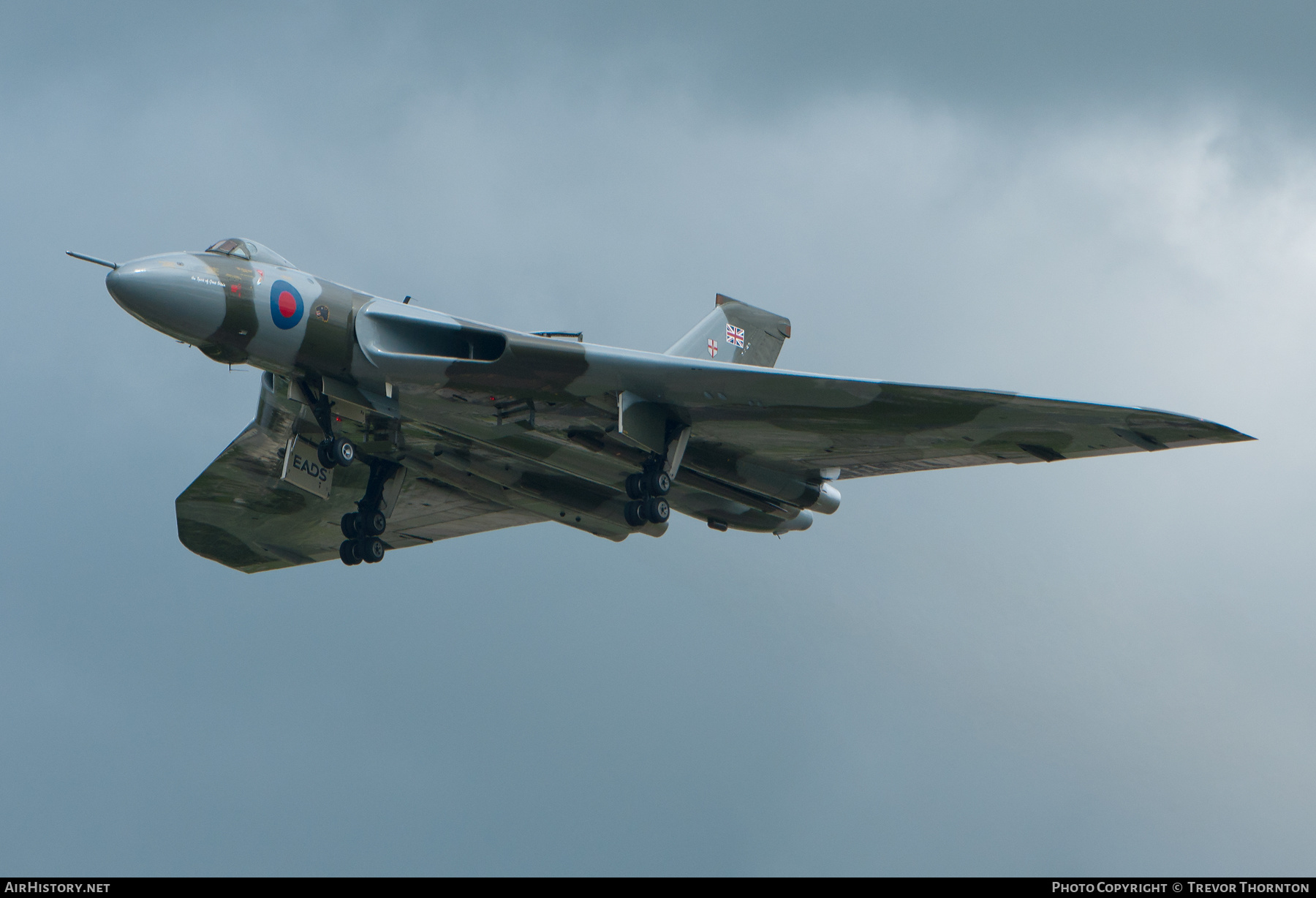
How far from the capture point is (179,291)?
20.0m

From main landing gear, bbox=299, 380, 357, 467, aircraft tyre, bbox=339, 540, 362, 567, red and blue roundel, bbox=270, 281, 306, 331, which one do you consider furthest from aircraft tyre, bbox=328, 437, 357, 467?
aircraft tyre, bbox=339, 540, 362, 567

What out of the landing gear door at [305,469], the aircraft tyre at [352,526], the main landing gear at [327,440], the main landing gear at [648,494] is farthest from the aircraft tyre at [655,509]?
the aircraft tyre at [352,526]

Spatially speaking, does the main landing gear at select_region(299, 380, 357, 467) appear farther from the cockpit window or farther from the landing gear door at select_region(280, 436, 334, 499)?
the cockpit window

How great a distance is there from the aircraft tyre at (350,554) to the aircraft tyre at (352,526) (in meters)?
0.12

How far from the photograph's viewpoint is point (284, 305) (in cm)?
2097

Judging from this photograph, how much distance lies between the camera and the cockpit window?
2100 cm

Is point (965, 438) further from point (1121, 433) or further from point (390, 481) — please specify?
point (390, 481)

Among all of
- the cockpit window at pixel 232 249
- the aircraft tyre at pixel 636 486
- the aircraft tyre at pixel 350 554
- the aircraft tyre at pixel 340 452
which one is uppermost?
the cockpit window at pixel 232 249

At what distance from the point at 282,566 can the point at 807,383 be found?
52.8 ft

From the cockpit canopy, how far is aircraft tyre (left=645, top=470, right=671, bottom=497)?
6.84 m

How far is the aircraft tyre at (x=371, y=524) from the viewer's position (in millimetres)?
25797

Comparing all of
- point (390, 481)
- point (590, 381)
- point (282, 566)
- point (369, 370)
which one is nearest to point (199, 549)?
point (282, 566)

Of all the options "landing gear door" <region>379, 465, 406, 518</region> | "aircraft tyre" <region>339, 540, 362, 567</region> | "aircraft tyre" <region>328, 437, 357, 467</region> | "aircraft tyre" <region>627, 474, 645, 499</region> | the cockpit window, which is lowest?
"aircraft tyre" <region>328, 437, 357, 467</region>

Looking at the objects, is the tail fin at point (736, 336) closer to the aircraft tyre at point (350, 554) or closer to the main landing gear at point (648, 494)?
the main landing gear at point (648, 494)
